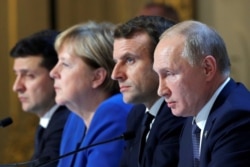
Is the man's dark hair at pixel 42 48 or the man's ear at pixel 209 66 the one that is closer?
the man's ear at pixel 209 66

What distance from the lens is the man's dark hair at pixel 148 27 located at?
263 cm

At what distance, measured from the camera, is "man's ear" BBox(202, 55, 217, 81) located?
2193 millimetres

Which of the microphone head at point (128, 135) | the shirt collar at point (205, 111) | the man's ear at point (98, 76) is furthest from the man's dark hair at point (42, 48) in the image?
the shirt collar at point (205, 111)

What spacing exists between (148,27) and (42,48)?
1.08m

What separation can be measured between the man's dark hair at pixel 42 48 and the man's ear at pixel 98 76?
0.55 m

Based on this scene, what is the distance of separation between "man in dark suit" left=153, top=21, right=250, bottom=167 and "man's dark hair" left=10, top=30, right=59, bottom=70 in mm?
1394

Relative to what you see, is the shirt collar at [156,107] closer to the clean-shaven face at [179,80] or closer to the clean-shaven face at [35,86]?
the clean-shaven face at [179,80]

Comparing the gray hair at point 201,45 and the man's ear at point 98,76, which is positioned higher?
the gray hair at point 201,45

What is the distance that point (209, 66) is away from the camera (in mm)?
2199

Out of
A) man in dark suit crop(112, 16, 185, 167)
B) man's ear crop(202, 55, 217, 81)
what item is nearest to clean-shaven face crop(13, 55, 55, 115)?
man in dark suit crop(112, 16, 185, 167)

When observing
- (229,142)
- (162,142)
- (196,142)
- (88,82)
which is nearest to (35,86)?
(88,82)

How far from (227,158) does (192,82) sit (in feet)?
0.91

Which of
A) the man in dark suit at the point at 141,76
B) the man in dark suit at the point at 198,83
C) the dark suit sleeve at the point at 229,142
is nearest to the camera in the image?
the dark suit sleeve at the point at 229,142

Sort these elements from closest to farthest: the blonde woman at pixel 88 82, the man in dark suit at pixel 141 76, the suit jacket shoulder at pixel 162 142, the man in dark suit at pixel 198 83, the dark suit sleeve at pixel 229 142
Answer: the dark suit sleeve at pixel 229 142 < the man in dark suit at pixel 198 83 < the suit jacket shoulder at pixel 162 142 < the man in dark suit at pixel 141 76 < the blonde woman at pixel 88 82
